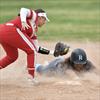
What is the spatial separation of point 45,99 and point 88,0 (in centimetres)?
2860

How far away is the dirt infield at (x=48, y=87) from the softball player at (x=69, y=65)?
0.66 feet

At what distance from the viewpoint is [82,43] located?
17.9m

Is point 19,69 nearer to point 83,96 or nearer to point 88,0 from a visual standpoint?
point 83,96

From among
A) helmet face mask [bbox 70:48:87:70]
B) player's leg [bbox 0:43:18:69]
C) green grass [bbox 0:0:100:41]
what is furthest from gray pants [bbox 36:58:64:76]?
green grass [bbox 0:0:100:41]

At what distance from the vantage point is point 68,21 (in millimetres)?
24156

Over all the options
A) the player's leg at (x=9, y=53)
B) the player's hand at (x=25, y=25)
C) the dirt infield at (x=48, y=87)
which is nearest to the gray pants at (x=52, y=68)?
the dirt infield at (x=48, y=87)

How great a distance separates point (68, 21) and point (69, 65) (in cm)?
1121

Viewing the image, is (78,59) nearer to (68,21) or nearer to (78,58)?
(78,58)

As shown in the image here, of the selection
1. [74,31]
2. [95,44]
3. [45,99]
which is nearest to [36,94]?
[45,99]

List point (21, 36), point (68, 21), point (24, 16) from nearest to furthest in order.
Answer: point (24, 16), point (21, 36), point (68, 21)

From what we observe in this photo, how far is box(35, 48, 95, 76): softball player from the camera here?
1277cm

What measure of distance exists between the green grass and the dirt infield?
5.23 m

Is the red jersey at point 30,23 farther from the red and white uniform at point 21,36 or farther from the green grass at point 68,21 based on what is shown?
the green grass at point 68,21

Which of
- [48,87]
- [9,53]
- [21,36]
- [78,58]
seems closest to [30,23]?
[21,36]
